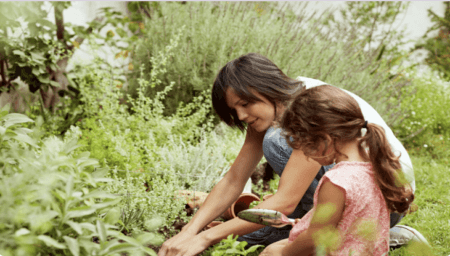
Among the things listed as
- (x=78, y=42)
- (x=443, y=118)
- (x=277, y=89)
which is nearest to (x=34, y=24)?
(x=78, y=42)

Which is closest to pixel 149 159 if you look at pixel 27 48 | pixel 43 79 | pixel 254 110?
pixel 254 110

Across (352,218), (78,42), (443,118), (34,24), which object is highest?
(34,24)

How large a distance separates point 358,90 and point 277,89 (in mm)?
2256

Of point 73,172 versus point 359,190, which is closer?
point 73,172

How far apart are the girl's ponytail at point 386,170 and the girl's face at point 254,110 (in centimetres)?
64

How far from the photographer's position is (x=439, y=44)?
7320 millimetres

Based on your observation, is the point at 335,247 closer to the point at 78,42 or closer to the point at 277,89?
the point at 277,89

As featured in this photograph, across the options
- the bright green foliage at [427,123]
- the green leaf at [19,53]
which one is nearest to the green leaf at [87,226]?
the green leaf at [19,53]

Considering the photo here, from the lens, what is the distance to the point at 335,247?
4.00 feet

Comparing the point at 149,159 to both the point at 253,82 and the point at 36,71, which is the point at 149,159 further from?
the point at 36,71

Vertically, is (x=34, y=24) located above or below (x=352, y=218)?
above

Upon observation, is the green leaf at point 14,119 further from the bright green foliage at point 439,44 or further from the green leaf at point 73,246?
the bright green foliage at point 439,44

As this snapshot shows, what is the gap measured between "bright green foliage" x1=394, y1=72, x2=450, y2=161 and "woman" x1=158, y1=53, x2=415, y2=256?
109 inches

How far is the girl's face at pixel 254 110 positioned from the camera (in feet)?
5.81
